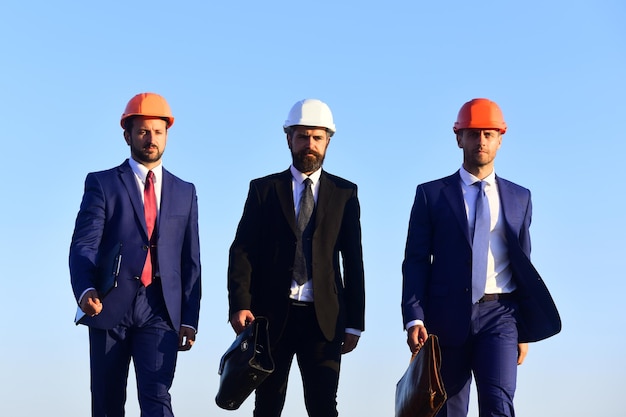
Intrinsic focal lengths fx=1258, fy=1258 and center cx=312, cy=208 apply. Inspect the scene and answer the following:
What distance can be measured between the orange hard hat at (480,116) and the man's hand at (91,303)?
121 inches

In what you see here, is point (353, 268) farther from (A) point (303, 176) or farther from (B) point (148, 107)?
(B) point (148, 107)

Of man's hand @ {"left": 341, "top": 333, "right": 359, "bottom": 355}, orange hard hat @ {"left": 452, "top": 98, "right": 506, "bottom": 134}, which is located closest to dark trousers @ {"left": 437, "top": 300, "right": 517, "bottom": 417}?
man's hand @ {"left": 341, "top": 333, "right": 359, "bottom": 355}

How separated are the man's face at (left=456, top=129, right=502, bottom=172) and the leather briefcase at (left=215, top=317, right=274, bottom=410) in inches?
80.5

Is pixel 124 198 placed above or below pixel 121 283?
above

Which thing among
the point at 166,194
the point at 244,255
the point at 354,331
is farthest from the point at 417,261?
the point at 166,194

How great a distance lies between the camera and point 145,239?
966 centimetres

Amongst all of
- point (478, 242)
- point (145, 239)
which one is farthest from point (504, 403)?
point (145, 239)

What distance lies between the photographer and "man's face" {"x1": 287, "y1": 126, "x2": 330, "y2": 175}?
32.7 ft

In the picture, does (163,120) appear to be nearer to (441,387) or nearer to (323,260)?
(323,260)

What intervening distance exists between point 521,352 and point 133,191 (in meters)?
3.25

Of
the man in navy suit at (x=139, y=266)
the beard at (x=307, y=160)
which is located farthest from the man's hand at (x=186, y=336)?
the beard at (x=307, y=160)

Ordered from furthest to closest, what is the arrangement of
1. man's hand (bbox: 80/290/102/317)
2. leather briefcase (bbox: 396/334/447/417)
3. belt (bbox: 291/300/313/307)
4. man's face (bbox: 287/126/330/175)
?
man's face (bbox: 287/126/330/175) → belt (bbox: 291/300/313/307) → man's hand (bbox: 80/290/102/317) → leather briefcase (bbox: 396/334/447/417)

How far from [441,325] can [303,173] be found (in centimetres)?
166

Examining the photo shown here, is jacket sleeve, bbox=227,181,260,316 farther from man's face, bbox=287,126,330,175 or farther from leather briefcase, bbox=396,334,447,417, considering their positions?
leather briefcase, bbox=396,334,447,417
